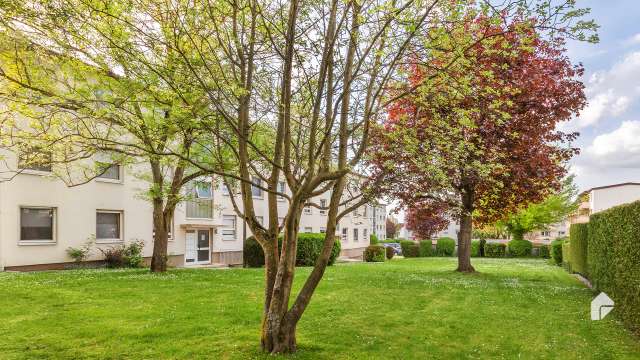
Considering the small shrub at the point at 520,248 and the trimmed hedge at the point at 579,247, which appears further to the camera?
the small shrub at the point at 520,248

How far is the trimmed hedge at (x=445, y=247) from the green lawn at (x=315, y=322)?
105ft

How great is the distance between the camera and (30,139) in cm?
778

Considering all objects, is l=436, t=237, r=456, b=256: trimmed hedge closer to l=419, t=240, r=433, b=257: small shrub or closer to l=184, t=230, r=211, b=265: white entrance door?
l=419, t=240, r=433, b=257: small shrub

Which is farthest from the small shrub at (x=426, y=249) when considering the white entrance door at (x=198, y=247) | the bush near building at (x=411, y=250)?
the white entrance door at (x=198, y=247)

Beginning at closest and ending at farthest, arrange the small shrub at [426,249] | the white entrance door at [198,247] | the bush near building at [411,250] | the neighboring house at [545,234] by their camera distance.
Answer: the white entrance door at [198,247] → the bush near building at [411,250] → the small shrub at [426,249] → the neighboring house at [545,234]

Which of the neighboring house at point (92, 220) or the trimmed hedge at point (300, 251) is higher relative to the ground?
the neighboring house at point (92, 220)

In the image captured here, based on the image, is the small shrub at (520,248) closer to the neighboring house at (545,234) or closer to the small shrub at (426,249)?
the neighboring house at (545,234)

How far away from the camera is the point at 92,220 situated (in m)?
22.5

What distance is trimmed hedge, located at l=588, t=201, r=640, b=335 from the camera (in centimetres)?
806

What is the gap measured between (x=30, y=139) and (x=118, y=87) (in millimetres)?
1822

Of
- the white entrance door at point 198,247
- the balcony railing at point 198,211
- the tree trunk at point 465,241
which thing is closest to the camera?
the tree trunk at point 465,241

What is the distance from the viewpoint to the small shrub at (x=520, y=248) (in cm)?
4159

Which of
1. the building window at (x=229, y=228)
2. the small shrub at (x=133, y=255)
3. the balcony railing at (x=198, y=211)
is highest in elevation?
the balcony railing at (x=198, y=211)

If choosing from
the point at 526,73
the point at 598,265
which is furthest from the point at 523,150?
the point at 598,265
